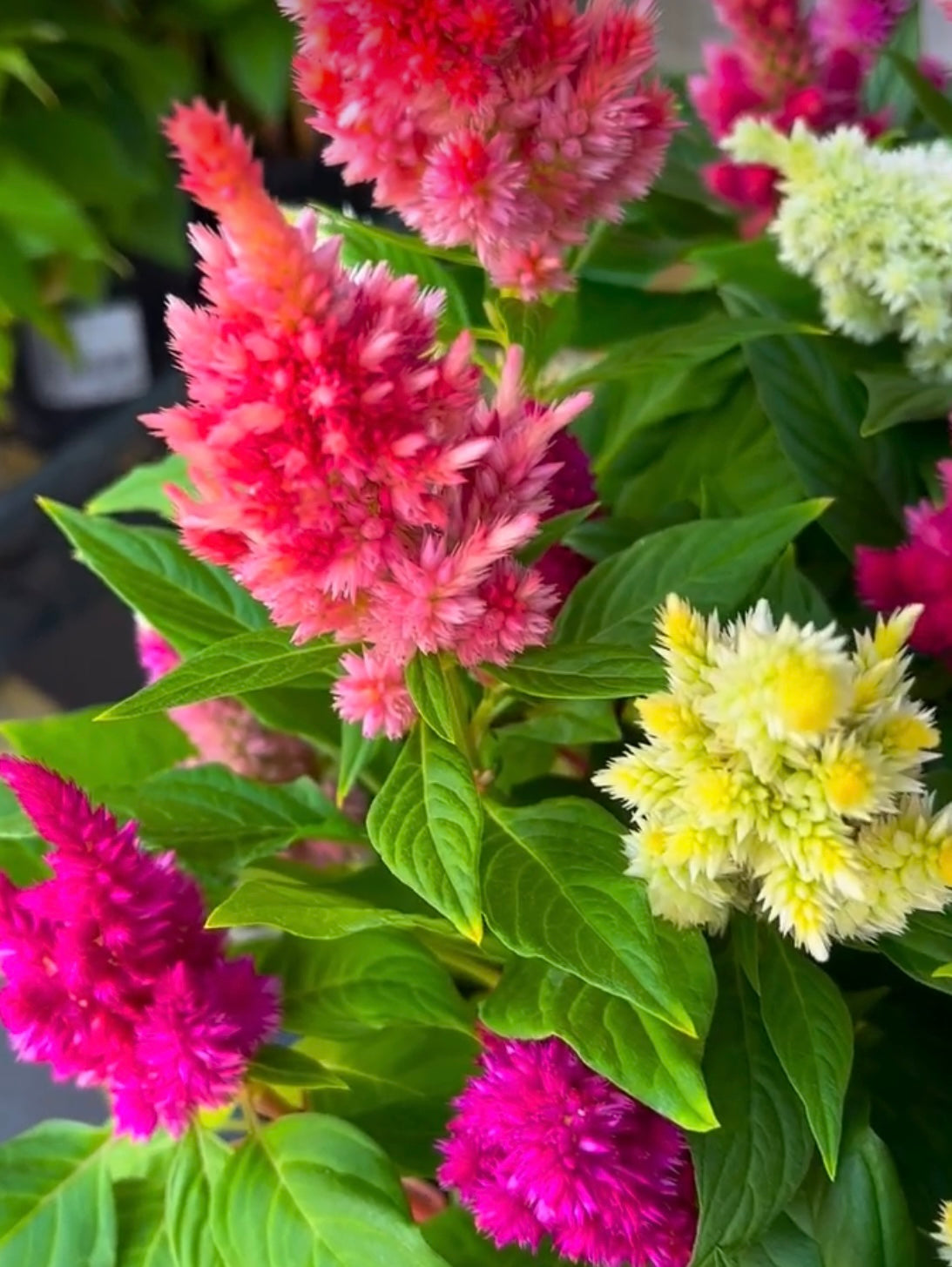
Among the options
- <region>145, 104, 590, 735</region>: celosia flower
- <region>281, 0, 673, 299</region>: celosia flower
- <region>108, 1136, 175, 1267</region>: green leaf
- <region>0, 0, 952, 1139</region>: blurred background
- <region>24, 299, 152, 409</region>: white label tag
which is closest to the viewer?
<region>145, 104, 590, 735</region>: celosia flower

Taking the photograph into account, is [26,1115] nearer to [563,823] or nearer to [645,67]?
[563,823]

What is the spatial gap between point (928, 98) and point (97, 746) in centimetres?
59

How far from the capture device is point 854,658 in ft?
1.32

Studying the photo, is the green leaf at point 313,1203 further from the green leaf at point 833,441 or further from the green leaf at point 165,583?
the green leaf at point 833,441

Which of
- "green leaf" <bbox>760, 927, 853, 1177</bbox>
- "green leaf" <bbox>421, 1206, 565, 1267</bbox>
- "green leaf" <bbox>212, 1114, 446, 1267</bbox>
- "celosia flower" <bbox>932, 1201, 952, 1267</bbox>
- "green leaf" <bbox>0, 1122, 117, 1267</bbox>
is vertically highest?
"green leaf" <bbox>760, 927, 853, 1177</bbox>

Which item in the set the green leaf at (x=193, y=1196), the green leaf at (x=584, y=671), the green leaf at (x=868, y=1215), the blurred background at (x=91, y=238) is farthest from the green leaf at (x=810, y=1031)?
the blurred background at (x=91, y=238)

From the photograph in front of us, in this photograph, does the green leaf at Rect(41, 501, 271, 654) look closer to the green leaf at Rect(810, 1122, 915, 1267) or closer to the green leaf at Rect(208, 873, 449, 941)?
the green leaf at Rect(208, 873, 449, 941)

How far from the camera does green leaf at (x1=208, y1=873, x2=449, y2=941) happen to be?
436mm

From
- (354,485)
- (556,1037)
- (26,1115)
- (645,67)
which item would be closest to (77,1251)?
(556,1037)

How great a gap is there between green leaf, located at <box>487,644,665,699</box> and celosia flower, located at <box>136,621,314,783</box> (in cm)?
23

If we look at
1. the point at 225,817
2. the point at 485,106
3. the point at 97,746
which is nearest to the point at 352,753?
the point at 225,817

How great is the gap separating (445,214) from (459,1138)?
35cm

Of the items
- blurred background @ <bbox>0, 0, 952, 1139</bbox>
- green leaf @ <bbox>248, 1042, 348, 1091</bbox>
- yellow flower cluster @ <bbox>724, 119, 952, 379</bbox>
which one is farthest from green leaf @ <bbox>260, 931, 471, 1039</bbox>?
blurred background @ <bbox>0, 0, 952, 1139</bbox>

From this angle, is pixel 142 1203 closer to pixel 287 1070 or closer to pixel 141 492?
pixel 287 1070
